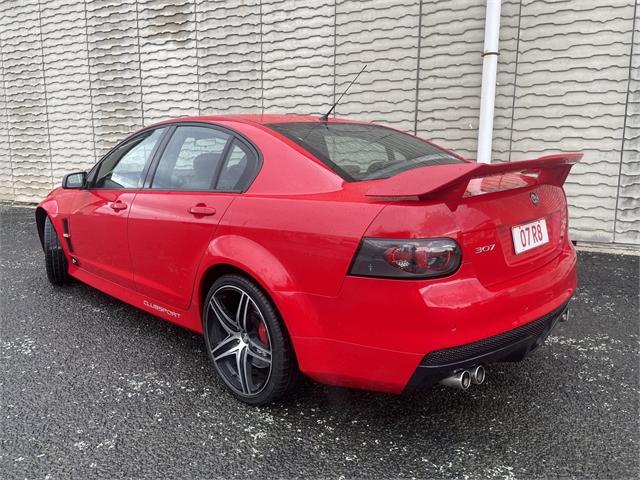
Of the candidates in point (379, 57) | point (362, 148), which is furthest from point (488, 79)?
point (362, 148)

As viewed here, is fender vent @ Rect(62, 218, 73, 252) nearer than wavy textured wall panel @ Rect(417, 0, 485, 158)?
Yes

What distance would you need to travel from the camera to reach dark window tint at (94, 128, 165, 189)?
11.2 ft

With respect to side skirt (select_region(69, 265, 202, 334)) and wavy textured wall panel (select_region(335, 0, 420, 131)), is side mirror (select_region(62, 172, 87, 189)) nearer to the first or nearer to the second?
side skirt (select_region(69, 265, 202, 334))

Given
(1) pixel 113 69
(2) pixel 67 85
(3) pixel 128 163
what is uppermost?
(1) pixel 113 69

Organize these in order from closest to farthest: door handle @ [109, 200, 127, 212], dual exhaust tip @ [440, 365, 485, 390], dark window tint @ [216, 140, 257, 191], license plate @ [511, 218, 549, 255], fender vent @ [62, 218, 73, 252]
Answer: dual exhaust tip @ [440, 365, 485, 390]
license plate @ [511, 218, 549, 255]
dark window tint @ [216, 140, 257, 191]
door handle @ [109, 200, 127, 212]
fender vent @ [62, 218, 73, 252]

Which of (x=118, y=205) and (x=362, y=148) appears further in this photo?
(x=118, y=205)

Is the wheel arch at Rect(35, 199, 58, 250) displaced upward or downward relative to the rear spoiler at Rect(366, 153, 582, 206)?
downward

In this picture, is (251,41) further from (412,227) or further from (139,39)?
(412,227)

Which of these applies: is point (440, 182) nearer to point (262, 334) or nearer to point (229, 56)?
point (262, 334)

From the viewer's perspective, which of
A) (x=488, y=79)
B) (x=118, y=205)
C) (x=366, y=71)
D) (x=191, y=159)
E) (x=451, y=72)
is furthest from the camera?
(x=366, y=71)

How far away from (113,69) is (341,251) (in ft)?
28.0

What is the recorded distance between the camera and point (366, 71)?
684 centimetres

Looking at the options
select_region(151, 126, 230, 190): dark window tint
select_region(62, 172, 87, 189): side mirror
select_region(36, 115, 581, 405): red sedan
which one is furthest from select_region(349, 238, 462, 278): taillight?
select_region(62, 172, 87, 189): side mirror

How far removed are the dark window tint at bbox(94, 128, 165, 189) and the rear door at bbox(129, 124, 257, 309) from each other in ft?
0.62
